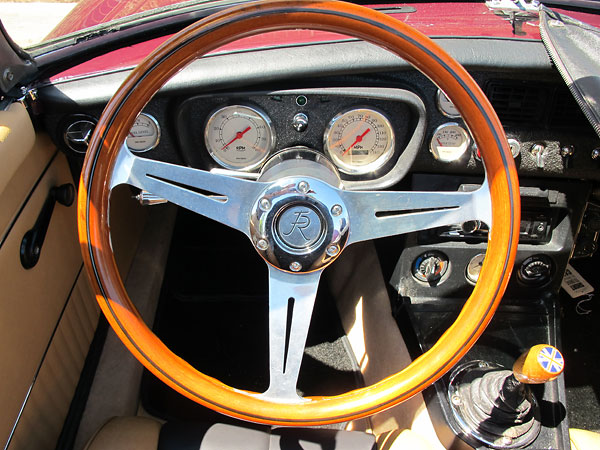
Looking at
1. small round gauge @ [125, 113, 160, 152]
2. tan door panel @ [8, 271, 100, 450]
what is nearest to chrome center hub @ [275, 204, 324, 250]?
small round gauge @ [125, 113, 160, 152]

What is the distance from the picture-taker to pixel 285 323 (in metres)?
1.16

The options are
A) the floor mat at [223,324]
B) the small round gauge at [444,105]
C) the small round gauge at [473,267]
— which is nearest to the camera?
the small round gauge at [444,105]

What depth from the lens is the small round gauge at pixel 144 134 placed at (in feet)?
4.47

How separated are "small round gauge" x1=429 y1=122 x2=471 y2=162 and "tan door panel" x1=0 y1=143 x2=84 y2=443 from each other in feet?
3.51

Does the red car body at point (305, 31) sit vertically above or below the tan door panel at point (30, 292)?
above

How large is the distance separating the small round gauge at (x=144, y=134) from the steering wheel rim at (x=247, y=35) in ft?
1.10

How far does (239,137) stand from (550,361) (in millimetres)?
927

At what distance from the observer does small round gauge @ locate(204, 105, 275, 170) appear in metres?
1.36

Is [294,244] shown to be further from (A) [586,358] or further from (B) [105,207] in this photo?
(A) [586,358]

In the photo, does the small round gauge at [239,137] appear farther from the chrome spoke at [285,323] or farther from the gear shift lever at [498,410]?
the gear shift lever at [498,410]

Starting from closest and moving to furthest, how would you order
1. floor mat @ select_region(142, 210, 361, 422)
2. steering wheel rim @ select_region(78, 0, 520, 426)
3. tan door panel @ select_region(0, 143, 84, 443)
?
1. steering wheel rim @ select_region(78, 0, 520, 426)
2. tan door panel @ select_region(0, 143, 84, 443)
3. floor mat @ select_region(142, 210, 361, 422)

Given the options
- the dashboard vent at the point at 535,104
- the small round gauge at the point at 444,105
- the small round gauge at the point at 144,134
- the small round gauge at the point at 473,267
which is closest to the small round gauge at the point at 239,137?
the small round gauge at the point at 144,134

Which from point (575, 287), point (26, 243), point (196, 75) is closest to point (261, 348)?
point (26, 243)

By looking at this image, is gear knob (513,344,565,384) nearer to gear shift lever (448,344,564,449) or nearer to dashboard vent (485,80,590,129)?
gear shift lever (448,344,564,449)
